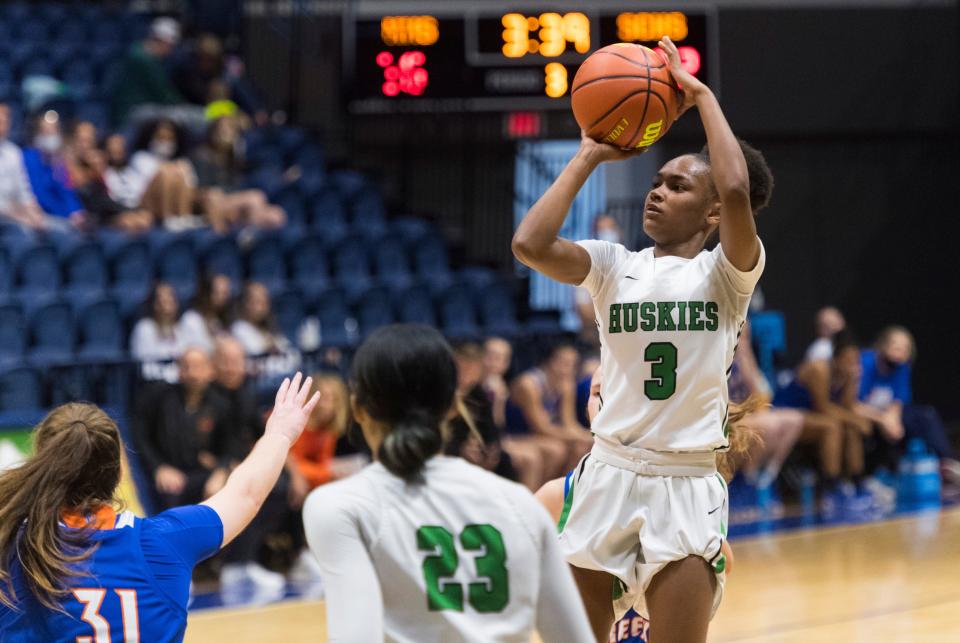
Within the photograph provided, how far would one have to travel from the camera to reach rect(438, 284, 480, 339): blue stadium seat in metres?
10.5

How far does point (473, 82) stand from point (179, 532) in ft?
26.5

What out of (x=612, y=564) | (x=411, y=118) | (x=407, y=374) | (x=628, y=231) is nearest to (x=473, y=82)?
(x=411, y=118)

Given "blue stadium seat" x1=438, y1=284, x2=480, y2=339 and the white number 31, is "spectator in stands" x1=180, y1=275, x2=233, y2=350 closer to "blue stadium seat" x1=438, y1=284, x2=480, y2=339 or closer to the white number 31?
"blue stadium seat" x1=438, y1=284, x2=480, y2=339

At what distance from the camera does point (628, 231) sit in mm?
14227

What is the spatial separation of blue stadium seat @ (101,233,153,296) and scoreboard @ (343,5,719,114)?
2286 millimetres

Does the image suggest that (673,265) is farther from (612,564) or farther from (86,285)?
(86,285)

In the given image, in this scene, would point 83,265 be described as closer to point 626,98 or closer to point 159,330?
point 159,330

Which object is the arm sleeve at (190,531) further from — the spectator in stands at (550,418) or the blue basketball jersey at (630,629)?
the spectator in stands at (550,418)

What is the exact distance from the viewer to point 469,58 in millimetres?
10617

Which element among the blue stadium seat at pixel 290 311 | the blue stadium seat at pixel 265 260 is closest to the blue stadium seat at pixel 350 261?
the blue stadium seat at pixel 265 260

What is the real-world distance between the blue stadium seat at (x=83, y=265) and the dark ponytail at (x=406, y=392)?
23.5ft

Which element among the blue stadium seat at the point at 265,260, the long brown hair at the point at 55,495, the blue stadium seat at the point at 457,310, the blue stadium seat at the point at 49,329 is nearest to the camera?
the long brown hair at the point at 55,495

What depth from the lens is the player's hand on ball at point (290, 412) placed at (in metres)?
3.02

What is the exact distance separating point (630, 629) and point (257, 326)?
212 inches
